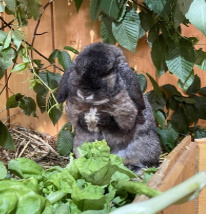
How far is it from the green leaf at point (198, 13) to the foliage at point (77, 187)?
47 cm

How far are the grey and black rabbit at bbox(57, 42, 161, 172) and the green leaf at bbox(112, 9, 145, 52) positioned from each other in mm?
62

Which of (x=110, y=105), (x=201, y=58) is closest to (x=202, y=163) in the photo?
(x=110, y=105)

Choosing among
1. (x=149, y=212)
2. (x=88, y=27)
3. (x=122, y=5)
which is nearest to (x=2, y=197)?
(x=149, y=212)

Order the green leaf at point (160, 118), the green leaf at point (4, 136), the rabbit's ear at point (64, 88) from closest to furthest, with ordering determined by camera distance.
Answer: the green leaf at point (4, 136) < the rabbit's ear at point (64, 88) < the green leaf at point (160, 118)

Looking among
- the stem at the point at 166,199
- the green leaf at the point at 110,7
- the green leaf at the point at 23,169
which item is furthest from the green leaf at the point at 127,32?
the stem at the point at 166,199

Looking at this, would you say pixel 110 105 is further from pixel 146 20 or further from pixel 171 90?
pixel 171 90

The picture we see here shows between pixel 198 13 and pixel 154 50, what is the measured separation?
25.1 inches

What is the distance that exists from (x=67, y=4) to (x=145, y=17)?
54 cm

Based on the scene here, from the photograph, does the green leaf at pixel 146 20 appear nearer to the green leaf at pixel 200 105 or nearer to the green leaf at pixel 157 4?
the green leaf at pixel 157 4

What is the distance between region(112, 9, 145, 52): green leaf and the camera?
166 centimetres

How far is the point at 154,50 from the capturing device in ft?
5.55

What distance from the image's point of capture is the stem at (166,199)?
0.33 m

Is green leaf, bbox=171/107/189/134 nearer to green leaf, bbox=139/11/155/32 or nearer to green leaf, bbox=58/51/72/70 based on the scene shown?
green leaf, bbox=139/11/155/32

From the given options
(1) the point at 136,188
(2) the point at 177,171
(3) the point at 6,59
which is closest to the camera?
(1) the point at 136,188
